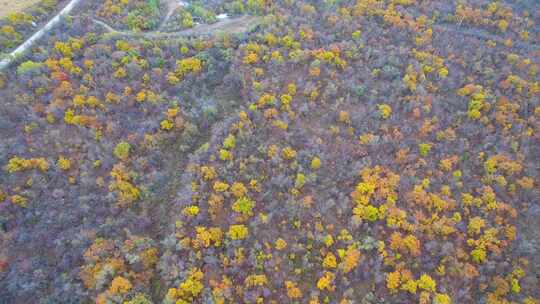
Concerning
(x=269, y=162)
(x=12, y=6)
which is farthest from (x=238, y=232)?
(x=12, y=6)

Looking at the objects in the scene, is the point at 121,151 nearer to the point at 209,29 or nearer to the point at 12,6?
the point at 209,29

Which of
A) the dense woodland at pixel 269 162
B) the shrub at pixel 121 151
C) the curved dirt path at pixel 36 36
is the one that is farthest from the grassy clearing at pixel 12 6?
the shrub at pixel 121 151

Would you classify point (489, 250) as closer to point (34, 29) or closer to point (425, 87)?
point (425, 87)

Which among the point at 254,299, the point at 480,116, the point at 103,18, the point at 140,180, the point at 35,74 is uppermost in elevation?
the point at 103,18

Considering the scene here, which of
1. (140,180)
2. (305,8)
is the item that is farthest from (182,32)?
(140,180)

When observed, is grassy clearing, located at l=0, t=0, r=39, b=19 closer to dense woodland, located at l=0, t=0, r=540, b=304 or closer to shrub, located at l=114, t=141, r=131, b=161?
dense woodland, located at l=0, t=0, r=540, b=304
